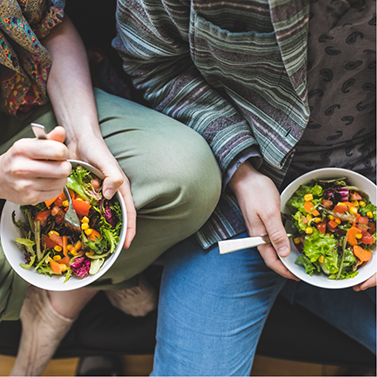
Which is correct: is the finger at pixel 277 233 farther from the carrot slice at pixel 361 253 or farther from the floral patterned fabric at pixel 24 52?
the floral patterned fabric at pixel 24 52

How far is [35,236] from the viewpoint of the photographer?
73cm

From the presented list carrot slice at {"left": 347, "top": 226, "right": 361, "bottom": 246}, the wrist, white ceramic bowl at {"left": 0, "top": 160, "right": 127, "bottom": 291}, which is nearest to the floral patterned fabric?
white ceramic bowl at {"left": 0, "top": 160, "right": 127, "bottom": 291}

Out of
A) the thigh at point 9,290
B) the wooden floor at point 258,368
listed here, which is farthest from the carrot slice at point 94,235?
the wooden floor at point 258,368

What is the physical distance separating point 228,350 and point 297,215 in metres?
0.45

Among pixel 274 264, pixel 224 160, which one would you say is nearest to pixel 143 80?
pixel 224 160

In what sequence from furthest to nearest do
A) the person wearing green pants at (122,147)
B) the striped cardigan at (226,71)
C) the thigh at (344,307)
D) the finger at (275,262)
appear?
the thigh at (344,307) → the finger at (275,262) → the person wearing green pants at (122,147) → the striped cardigan at (226,71)

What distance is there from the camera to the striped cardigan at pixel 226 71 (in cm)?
67

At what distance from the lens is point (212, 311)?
1.00m

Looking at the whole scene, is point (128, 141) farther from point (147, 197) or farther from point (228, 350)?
point (228, 350)

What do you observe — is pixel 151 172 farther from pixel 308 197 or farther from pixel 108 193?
pixel 308 197

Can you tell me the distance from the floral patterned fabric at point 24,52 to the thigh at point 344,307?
992mm

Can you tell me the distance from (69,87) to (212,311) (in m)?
0.71

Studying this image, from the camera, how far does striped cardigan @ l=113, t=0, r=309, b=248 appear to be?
67 centimetres

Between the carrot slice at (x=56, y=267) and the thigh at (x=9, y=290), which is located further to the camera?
the thigh at (x=9, y=290)
